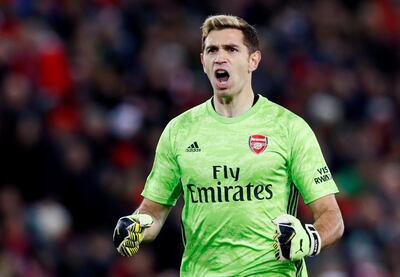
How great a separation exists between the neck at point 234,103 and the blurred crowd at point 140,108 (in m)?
5.71

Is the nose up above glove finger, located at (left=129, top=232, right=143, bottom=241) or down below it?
above

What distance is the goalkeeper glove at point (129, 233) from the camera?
300 inches

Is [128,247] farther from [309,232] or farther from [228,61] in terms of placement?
[228,61]

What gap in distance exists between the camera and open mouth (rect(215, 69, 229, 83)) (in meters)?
7.92

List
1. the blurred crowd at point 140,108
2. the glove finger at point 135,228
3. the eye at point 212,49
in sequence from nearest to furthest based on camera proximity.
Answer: the glove finger at point 135,228, the eye at point 212,49, the blurred crowd at point 140,108

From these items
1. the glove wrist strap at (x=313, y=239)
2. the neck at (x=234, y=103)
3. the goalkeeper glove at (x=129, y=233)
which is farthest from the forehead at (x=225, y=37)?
the glove wrist strap at (x=313, y=239)

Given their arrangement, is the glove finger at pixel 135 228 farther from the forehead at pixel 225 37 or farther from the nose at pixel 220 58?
the forehead at pixel 225 37

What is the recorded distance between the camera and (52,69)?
1547cm

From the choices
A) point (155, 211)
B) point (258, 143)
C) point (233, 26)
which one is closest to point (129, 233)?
point (155, 211)

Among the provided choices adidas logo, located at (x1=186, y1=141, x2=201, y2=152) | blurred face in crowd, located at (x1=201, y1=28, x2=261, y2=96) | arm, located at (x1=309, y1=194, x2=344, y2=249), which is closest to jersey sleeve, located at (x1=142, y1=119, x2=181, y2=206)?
adidas logo, located at (x1=186, y1=141, x2=201, y2=152)

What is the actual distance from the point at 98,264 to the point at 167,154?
5.82 m

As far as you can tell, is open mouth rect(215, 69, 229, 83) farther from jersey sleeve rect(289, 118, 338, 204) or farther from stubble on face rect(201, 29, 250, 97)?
jersey sleeve rect(289, 118, 338, 204)

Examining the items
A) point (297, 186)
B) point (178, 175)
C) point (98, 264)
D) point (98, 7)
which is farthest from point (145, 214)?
point (98, 7)

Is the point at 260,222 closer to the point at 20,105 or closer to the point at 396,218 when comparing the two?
the point at 20,105
